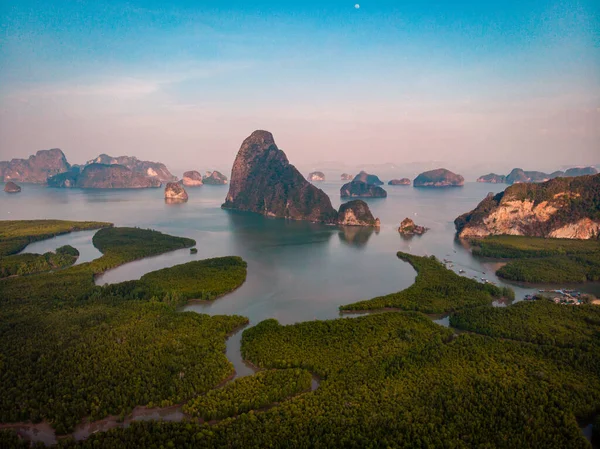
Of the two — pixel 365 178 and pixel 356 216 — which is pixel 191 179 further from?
pixel 356 216

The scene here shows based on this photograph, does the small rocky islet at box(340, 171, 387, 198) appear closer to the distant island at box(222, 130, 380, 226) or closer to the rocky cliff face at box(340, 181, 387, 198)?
the rocky cliff face at box(340, 181, 387, 198)

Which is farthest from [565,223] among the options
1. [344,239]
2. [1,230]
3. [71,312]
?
[1,230]

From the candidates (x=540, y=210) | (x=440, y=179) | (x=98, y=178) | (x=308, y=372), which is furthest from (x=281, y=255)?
(x=440, y=179)

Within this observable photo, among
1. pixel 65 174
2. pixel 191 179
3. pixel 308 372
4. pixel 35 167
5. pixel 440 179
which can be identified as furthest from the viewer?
pixel 35 167

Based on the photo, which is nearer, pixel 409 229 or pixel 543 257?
pixel 543 257

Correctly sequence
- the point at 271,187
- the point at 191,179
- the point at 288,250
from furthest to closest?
1. the point at 191,179
2. the point at 271,187
3. the point at 288,250

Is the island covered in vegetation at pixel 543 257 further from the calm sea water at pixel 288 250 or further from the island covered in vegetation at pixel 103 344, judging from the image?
the island covered in vegetation at pixel 103 344
